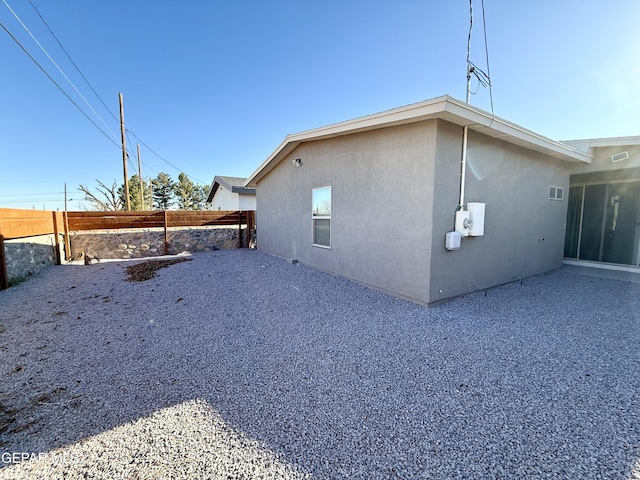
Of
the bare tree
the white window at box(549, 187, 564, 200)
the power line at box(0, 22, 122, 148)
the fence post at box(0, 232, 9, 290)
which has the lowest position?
the fence post at box(0, 232, 9, 290)

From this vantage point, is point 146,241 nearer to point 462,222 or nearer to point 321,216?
point 321,216

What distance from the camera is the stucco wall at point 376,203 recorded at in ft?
14.3

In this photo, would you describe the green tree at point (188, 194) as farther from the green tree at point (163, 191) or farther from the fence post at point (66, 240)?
the fence post at point (66, 240)

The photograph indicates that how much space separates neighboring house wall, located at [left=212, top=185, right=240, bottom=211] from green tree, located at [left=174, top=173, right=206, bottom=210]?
7.85 m

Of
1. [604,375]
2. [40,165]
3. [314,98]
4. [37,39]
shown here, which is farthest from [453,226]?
[40,165]

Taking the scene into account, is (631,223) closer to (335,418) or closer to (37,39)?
(335,418)

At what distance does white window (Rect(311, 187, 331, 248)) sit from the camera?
6.60m

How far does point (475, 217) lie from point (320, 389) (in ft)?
12.6

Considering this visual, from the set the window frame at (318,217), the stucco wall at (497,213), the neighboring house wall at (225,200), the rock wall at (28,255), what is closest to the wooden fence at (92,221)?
the rock wall at (28,255)

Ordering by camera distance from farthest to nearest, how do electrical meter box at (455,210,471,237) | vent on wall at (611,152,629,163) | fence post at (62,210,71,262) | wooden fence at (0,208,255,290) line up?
fence post at (62,210,71,262)
vent on wall at (611,152,629,163)
wooden fence at (0,208,255,290)
electrical meter box at (455,210,471,237)

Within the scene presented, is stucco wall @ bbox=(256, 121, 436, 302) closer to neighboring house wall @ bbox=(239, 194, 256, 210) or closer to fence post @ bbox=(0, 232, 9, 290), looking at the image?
fence post @ bbox=(0, 232, 9, 290)

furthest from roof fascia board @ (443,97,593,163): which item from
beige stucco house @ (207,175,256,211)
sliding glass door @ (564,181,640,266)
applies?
beige stucco house @ (207,175,256,211)

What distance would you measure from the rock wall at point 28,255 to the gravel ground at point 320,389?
7.15 ft

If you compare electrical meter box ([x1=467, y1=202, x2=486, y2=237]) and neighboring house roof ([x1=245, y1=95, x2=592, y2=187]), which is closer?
neighboring house roof ([x1=245, y1=95, x2=592, y2=187])
